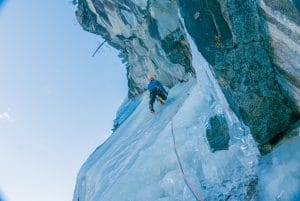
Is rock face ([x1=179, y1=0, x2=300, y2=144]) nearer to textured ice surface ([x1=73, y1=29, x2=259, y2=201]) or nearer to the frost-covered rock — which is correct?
the frost-covered rock

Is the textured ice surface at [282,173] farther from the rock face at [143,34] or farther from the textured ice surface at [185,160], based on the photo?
the rock face at [143,34]

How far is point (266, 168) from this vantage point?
18.2 ft

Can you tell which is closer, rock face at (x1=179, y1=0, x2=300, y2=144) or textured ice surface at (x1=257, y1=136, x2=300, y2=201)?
textured ice surface at (x1=257, y1=136, x2=300, y2=201)

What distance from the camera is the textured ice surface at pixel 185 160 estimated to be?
6055 mm

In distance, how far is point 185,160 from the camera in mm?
7059

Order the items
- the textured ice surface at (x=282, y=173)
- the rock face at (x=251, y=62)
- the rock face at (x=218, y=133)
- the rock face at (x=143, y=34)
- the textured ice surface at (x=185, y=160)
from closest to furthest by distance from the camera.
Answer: the textured ice surface at (x=282, y=173) → the rock face at (x=251, y=62) → the textured ice surface at (x=185, y=160) → the rock face at (x=218, y=133) → the rock face at (x=143, y=34)

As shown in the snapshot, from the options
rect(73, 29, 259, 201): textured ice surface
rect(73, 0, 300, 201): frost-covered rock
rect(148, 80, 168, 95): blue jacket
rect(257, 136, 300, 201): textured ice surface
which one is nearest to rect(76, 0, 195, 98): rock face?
rect(148, 80, 168, 95): blue jacket

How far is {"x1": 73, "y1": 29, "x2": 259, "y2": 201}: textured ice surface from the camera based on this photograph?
19.9 ft

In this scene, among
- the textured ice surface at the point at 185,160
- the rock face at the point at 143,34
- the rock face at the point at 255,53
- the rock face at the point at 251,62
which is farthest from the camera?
the rock face at the point at 143,34

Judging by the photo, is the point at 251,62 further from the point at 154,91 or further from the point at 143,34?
the point at 143,34

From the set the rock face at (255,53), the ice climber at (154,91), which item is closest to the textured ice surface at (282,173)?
the rock face at (255,53)

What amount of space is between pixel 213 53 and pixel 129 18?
7.35 m

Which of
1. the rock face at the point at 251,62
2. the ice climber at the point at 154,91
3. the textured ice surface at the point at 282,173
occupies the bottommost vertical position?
the ice climber at the point at 154,91

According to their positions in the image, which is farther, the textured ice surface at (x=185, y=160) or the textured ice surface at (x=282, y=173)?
the textured ice surface at (x=185, y=160)
